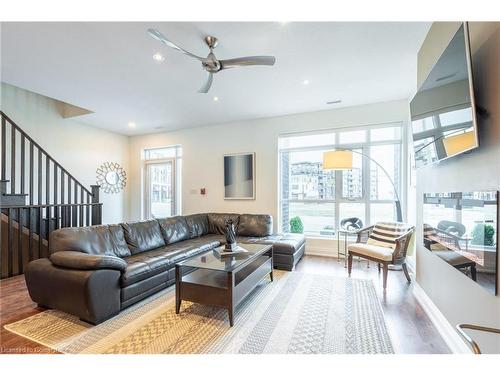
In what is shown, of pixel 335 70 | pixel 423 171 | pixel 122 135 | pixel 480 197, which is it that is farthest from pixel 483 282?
pixel 122 135

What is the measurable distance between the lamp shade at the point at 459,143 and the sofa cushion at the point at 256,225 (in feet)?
10.0

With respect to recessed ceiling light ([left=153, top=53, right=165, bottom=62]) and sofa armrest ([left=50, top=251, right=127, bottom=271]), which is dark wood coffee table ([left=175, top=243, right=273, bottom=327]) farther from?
recessed ceiling light ([left=153, top=53, right=165, bottom=62])

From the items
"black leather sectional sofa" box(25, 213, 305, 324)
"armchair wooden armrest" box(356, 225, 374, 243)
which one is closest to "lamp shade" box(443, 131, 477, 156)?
"armchair wooden armrest" box(356, 225, 374, 243)

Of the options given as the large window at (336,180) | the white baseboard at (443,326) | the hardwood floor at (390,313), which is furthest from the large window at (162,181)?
the white baseboard at (443,326)

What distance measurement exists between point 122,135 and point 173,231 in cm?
391

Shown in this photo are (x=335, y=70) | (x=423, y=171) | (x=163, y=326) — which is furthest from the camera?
(x=335, y=70)

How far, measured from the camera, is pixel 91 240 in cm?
272

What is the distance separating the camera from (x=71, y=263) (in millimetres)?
2111

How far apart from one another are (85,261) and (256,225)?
2.86 m

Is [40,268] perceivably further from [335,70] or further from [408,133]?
[408,133]

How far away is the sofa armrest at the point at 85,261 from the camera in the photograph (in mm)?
2059

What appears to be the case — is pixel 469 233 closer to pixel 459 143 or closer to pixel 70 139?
pixel 459 143

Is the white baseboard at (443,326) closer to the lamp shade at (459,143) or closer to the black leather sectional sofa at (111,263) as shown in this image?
the lamp shade at (459,143)

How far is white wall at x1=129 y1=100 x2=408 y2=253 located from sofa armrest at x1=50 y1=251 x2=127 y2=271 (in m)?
3.24
